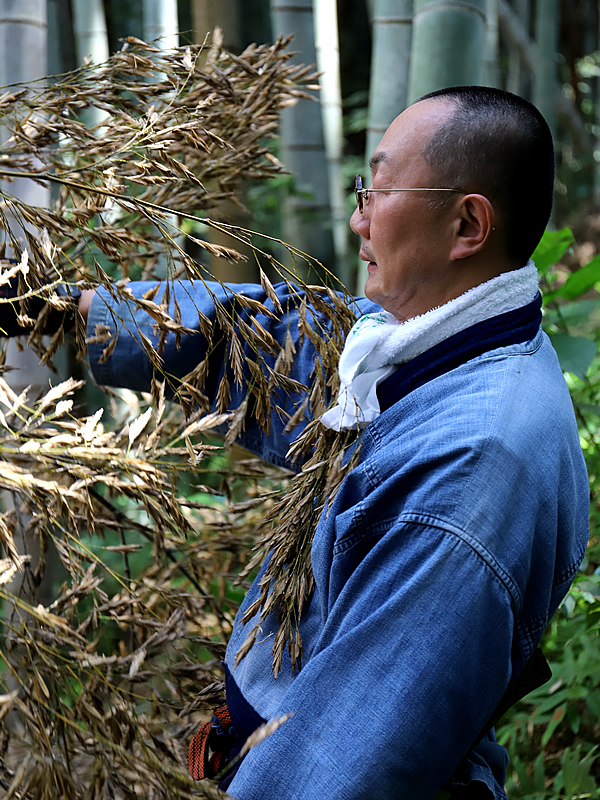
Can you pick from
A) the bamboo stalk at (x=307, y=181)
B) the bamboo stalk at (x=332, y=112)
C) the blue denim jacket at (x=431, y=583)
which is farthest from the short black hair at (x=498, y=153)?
the bamboo stalk at (x=332, y=112)

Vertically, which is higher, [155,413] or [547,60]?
[547,60]

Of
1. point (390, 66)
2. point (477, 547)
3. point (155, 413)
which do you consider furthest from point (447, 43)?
point (477, 547)

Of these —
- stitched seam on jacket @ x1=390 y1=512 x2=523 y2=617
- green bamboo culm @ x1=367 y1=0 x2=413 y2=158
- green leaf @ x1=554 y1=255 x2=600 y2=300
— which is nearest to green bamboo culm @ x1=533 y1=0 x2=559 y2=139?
green bamboo culm @ x1=367 y1=0 x2=413 y2=158

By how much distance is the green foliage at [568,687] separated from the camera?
149cm

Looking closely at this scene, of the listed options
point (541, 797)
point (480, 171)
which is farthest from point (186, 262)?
point (541, 797)

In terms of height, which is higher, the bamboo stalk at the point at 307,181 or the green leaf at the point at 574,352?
the bamboo stalk at the point at 307,181

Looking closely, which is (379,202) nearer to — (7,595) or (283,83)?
(283,83)

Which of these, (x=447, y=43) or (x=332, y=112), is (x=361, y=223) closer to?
(x=447, y=43)

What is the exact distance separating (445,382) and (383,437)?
0.38ft

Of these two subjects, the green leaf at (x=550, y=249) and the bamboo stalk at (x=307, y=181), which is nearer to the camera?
the green leaf at (x=550, y=249)

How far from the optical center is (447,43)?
1.56 m

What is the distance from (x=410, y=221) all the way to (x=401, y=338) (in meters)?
0.17

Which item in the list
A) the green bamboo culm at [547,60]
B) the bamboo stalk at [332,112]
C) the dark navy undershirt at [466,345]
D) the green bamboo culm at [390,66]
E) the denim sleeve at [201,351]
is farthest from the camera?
the green bamboo culm at [547,60]

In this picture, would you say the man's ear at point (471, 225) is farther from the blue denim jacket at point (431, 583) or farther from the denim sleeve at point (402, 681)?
the denim sleeve at point (402, 681)
